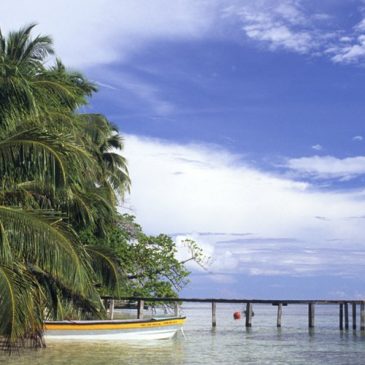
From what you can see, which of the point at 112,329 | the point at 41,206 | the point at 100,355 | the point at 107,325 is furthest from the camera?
the point at 112,329

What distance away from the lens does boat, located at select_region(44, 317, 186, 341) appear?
24.3 metres

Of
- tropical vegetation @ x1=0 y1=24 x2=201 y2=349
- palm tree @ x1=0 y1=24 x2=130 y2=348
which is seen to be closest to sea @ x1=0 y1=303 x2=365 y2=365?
tropical vegetation @ x1=0 y1=24 x2=201 y2=349

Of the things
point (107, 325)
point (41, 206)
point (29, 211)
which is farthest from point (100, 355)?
point (29, 211)

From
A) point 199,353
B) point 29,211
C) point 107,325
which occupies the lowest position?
point 199,353

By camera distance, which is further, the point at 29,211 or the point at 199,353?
the point at 199,353

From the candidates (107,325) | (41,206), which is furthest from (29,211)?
(107,325)

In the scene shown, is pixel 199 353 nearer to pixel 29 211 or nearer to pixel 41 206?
pixel 41 206

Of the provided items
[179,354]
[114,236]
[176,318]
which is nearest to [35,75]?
[179,354]

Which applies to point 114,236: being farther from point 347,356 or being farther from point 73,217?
point 73,217

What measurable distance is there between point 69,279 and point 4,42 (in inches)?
486

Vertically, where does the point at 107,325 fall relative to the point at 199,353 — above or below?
above

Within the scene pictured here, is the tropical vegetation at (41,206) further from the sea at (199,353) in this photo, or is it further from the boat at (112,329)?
the boat at (112,329)

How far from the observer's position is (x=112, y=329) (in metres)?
25.3

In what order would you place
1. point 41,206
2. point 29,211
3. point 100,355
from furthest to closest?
point 100,355
point 41,206
point 29,211
